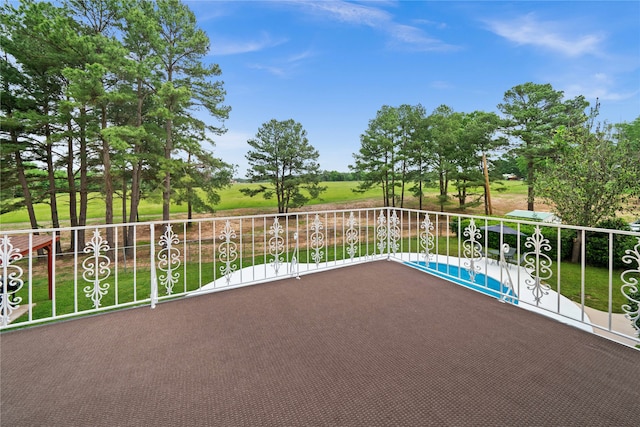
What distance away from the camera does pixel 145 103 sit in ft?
44.0

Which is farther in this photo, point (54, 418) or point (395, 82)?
point (395, 82)

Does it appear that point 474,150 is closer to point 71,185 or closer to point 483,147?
A: point 483,147

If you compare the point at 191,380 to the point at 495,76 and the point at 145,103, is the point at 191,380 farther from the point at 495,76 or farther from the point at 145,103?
the point at 495,76

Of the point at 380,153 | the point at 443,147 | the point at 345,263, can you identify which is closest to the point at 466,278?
the point at 345,263

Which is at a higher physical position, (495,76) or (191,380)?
(495,76)

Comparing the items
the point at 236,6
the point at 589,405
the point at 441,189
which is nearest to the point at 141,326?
the point at 589,405

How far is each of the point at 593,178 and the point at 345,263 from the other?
29.6ft

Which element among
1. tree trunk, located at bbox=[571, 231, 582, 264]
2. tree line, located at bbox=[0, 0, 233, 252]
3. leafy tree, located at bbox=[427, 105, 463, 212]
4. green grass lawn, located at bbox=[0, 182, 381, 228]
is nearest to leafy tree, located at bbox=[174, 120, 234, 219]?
tree line, located at bbox=[0, 0, 233, 252]

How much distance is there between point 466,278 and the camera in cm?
688

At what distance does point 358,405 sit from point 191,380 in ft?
2.96

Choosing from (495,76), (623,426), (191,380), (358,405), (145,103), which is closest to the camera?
(623,426)

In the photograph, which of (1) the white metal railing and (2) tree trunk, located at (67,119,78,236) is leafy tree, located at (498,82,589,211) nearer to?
(1) the white metal railing

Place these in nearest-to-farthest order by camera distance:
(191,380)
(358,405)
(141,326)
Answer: (358,405) → (191,380) → (141,326)

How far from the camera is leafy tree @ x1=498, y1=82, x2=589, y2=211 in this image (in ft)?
50.1
